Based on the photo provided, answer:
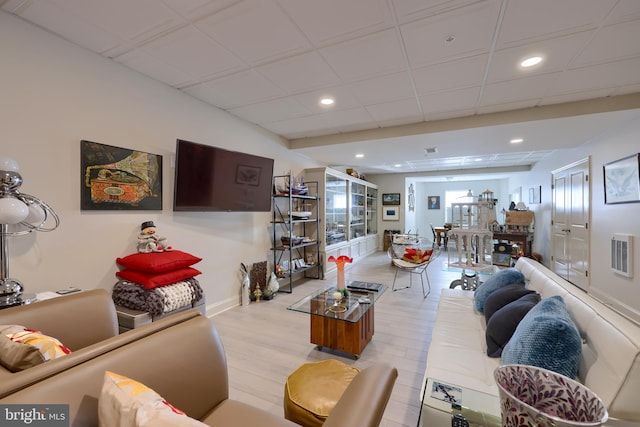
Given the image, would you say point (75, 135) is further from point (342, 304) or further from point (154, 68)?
point (342, 304)

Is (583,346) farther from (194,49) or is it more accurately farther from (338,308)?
(194,49)

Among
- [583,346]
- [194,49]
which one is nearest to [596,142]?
[583,346]

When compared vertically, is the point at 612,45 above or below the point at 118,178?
above

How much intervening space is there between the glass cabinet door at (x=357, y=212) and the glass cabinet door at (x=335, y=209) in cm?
30

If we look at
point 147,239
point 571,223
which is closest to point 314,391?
point 147,239

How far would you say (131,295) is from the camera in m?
2.27

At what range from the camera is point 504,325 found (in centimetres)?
168

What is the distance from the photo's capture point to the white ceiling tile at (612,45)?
1.92m

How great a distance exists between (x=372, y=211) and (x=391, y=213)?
0.65 metres

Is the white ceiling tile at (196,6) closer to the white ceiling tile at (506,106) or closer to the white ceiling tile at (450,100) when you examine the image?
the white ceiling tile at (450,100)

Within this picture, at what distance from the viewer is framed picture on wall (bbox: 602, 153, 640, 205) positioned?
10.3 feet

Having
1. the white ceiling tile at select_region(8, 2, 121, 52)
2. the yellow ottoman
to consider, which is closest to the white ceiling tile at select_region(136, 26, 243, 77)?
the white ceiling tile at select_region(8, 2, 121, 52)

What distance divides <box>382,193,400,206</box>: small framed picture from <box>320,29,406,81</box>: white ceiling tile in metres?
6.13

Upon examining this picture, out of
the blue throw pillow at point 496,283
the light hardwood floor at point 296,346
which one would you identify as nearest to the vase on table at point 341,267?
the light hardwood floor at point 296,346
